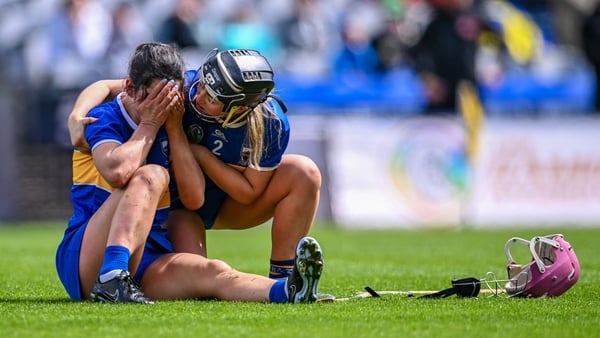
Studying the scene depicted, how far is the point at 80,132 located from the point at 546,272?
8.53 ft

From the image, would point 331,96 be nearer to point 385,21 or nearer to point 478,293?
Answer: point 385,21

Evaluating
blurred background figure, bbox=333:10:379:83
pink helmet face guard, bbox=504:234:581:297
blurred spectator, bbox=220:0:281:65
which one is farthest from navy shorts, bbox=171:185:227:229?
blurred background figure, bbox=333:10:379:83

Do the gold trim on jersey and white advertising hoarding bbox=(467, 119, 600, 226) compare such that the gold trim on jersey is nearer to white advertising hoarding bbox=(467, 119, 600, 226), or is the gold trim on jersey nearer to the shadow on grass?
the shadow on grass

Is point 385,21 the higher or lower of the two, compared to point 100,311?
higher

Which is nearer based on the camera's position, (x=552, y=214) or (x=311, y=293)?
(x=311, y=293)

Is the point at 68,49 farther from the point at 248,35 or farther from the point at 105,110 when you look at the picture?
the point at 105,110

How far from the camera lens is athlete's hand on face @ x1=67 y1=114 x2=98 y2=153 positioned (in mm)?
5949

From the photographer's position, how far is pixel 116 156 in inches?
223

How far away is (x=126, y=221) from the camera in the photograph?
5645 millimetres

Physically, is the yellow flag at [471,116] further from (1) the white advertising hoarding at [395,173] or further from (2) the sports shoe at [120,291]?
(2) the sports shoe at [120,291]

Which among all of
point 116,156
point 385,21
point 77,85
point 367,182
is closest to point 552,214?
point 367,182

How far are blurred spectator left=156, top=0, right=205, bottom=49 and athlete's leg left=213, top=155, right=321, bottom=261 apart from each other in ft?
35.7

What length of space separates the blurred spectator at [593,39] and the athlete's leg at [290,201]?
13707mm

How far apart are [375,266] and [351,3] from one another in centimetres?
1234
